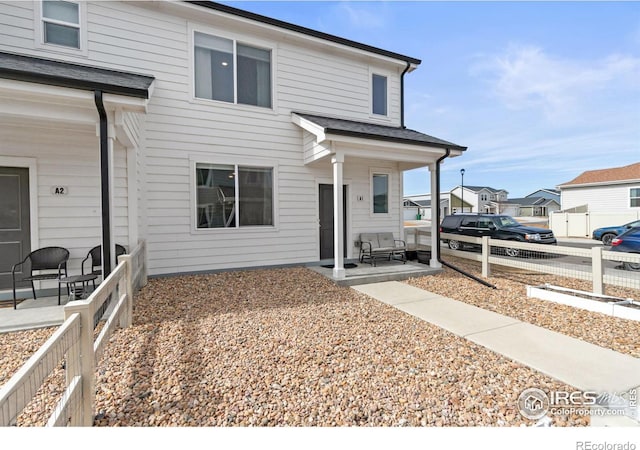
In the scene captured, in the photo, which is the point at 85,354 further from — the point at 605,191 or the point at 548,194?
the point at 548,194

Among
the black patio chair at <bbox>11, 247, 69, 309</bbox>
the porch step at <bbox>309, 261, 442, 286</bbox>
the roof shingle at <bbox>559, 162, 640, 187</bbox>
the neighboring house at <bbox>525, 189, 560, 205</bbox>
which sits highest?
the neighboring house at <bbox>525, 189, 560, 205</bbox>

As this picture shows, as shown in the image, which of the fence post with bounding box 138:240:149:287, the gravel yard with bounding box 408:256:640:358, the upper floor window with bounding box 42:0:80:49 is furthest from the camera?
the fence post with bounding box 138:240:149:287

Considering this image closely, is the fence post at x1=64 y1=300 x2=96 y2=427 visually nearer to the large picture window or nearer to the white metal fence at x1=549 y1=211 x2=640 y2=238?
the large picture window

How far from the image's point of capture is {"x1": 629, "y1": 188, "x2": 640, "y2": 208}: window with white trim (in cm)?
1975

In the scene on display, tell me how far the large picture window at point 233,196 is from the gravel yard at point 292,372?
270 centimetres

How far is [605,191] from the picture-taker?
21.4 metres

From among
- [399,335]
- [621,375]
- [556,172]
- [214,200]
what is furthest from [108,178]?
[556,172]

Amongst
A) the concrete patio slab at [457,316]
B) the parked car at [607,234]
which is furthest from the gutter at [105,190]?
the parked car at [607,234]

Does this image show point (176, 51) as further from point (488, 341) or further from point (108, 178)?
point (488, 341)

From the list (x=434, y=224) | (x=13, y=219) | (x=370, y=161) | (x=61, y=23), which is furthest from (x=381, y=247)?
(x=61, y=23)

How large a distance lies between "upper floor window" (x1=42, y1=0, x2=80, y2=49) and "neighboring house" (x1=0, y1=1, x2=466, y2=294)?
2 centimetres

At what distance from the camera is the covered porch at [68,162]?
4.00m

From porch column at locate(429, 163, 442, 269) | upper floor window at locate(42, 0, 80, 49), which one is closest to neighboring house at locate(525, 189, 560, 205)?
porch column at locate(429, 163, 442, 269)

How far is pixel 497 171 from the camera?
6184cm
